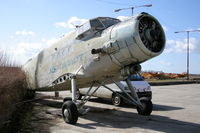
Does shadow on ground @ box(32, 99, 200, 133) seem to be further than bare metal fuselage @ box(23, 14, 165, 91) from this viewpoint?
Yes

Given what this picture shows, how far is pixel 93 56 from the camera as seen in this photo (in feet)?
28.4

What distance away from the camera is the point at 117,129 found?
24.8 ft

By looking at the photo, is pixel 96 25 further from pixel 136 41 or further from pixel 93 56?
pixel 136 41

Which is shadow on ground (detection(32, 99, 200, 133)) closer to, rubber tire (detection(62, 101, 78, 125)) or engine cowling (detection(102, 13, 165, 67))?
rubber tire (detection(62, 101, 78, 125))

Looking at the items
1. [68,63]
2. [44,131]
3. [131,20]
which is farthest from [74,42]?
[44,131]

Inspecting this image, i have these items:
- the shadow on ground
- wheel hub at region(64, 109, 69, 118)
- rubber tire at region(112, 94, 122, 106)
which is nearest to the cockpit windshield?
wheel hub at region(64, 109, 69, 118)

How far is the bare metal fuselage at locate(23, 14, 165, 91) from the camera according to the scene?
297 inches

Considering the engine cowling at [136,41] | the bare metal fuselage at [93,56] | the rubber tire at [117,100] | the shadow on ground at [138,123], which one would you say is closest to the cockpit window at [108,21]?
the bare metal fuselage at [93,56]

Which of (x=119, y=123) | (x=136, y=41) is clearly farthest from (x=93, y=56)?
(x=119, y=123)

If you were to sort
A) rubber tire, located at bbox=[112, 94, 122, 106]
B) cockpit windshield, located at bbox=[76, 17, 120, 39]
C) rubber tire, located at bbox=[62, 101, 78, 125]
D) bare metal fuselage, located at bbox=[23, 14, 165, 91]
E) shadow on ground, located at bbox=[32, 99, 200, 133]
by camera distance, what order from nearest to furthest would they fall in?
bare metal fuselage, located at bbox=[23, 14, 165, 91], shadow on ground, located at bbox=[32, 99, 200, 133], rubber tire, located at bbox=[62, 101, 78, 125], cockpit windshield, located at bbox=[76, 17, 120, 39], rubber tire, located at bbox=[112, 94, 122, 106]

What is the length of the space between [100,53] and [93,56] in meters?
0.43

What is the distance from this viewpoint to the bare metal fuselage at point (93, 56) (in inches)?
297

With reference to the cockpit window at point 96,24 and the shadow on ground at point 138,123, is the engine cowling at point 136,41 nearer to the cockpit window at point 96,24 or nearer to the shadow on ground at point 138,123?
the cockpit window at point 96,24

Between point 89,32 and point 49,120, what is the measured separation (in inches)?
132
